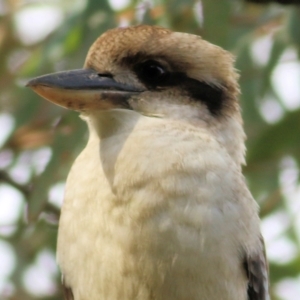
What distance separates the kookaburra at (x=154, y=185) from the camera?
1.92 metres

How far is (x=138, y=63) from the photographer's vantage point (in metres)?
2.16

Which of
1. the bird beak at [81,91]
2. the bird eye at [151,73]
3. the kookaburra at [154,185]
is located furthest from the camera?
the bird eye at [151,73]

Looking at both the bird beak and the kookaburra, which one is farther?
the bird beak

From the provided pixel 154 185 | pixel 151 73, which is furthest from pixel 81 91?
pixel 154 185

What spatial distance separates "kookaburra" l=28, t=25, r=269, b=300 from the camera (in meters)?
1.92

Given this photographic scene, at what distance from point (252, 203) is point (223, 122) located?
0.70 feet

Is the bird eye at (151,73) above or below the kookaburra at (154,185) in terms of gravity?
above

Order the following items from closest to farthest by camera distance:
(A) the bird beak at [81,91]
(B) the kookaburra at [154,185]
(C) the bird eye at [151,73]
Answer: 1. (B) the kookaburra at [154,185]
2. (A) the bird beak at [81,91]
3. (C) the bird eye at [151,73]

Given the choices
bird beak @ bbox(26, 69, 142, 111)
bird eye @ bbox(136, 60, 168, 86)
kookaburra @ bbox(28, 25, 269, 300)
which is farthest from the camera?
bird eye @ bbox(136, 60, 168, 86)

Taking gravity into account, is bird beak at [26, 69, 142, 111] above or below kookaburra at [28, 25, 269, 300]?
above

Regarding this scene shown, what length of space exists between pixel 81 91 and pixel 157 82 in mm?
178

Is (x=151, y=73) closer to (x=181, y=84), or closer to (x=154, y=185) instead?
(x=181, y=84)

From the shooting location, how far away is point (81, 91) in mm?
2074

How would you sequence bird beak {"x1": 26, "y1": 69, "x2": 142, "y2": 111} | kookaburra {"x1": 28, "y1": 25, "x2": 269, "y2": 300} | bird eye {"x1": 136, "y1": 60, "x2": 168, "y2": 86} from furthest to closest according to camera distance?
bird eye {"x1": 136, "y1": 60, "x2": 168, "y2": 86} → bird beak {"x1": 26, "y1": 69, "x2": 142, "y2": 111} → kookaburra {"x1": 28, "y1": 25, "x2": 269, "y2": 300}
